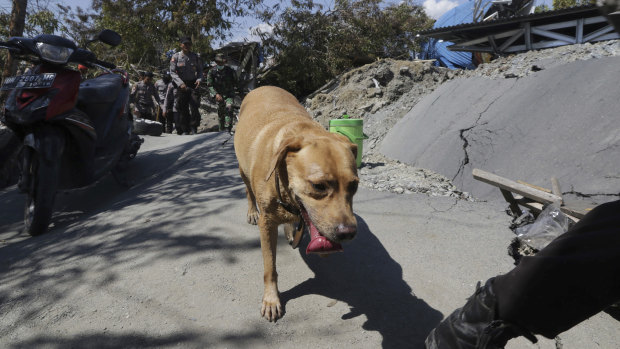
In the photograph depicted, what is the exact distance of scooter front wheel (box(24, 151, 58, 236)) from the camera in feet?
10.1

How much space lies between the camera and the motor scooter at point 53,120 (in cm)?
309

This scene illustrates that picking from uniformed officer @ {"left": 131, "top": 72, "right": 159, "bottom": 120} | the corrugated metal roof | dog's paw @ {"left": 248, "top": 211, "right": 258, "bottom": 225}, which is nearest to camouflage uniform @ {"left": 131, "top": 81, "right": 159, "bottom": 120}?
uniformed officer @ {"left": 131, "top": 72, "right": 159, "bottom": 120}

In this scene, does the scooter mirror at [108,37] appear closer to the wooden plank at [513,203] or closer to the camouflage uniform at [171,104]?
the wooden plank at [513,203]

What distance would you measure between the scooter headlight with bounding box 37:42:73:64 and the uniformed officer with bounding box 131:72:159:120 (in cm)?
755

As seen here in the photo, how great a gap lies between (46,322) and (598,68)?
613 cm

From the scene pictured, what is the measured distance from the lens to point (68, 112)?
3373 mm

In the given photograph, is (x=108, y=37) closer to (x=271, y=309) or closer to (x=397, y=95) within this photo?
(x=271, y=309)

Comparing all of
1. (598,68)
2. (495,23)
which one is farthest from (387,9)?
(598,68)

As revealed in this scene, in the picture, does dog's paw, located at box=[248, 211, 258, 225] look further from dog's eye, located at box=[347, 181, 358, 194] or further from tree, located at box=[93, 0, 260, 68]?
tree, located at box=[93, 0, 260, 68]

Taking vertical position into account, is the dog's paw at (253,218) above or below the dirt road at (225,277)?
above

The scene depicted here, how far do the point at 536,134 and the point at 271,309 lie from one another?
3952 millimetres

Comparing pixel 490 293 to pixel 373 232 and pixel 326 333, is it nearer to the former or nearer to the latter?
pixel 326 333

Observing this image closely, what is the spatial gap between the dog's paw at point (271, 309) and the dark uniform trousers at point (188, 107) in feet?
25.1

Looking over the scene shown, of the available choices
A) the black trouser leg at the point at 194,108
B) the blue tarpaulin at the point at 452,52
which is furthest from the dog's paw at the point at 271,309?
the blue tarpaulin at the point at 452,52
